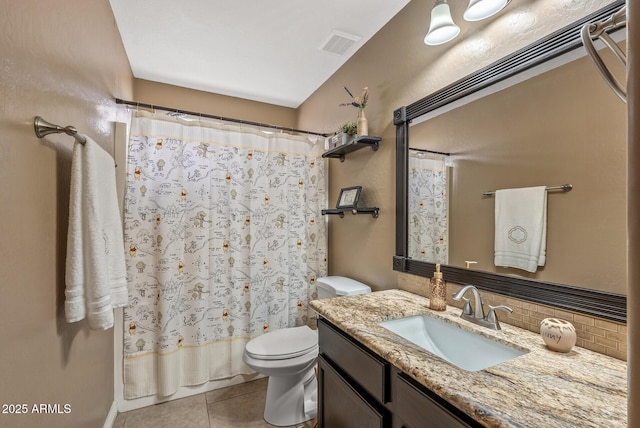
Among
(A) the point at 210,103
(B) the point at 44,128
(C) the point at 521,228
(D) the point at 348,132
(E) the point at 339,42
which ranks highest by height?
(E) the point at 339,42

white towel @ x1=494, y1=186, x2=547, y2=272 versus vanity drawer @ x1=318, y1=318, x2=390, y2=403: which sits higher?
white towel @ x1=494, y1=186, x2=547, y2=272

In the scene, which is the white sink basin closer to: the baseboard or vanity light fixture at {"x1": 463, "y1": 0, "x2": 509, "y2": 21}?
vanity light fixture at {"x1": 463, "y1": 0, "x2": 509, "y2": 21}

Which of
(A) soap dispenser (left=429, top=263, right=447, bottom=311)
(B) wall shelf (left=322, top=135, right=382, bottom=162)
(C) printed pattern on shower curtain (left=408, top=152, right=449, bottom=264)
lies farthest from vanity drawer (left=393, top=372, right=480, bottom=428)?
(B) wall shelf (left=322, top=135, right=382, bottom=162)

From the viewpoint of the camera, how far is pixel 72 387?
1.15 metres

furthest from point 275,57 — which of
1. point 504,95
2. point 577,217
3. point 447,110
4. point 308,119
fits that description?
point 577,217

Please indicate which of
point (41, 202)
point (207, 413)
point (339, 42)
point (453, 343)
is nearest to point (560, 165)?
point (453, 343)

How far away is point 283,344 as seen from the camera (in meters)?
1.81

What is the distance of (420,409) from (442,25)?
1.48m

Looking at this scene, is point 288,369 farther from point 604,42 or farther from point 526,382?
point 604,42

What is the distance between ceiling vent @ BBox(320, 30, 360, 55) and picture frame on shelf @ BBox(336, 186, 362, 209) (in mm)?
1034

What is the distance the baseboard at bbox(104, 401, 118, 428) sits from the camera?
65.6 inches

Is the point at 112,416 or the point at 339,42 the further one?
the point at 339,42

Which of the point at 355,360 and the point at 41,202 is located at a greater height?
the point at 41,202

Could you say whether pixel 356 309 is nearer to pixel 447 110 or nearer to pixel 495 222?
pixel 495 222
